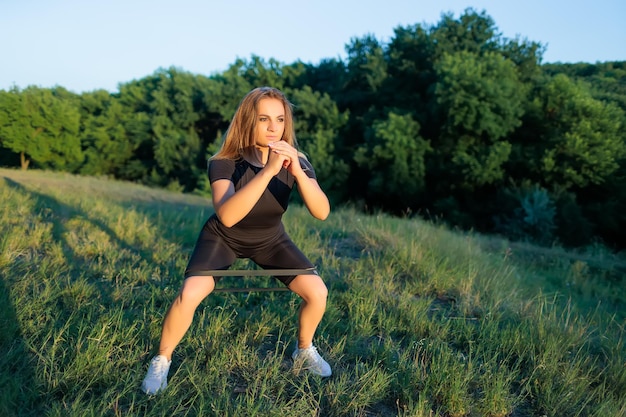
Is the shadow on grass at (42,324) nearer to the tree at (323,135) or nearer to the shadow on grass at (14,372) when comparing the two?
the shadow on grass at (14,372)

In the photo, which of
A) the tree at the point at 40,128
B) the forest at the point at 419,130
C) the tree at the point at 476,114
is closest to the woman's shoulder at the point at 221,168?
the forest at the point at 419,130

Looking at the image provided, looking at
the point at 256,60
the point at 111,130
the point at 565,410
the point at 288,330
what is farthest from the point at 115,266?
the point at 111,130

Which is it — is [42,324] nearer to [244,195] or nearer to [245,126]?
[244,195]

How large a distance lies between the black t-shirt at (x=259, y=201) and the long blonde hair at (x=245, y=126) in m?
0.07

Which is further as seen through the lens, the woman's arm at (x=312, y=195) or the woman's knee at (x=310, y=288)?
the woman's knee at (x=310, y=288)

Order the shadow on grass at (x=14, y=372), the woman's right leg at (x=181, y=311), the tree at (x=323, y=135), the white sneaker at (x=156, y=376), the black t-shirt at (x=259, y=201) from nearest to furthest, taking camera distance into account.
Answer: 1. the shadow on grass at (x=14, y=372)
2. the white sneaker at (x=156, y=376)
3. the woman's right leg at (x=181, y=311)
4. the black t-shirt at (x=259, y=201)
5. the tree at (x=323, y=135)

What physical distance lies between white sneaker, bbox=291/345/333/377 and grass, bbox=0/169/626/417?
6 centimetres

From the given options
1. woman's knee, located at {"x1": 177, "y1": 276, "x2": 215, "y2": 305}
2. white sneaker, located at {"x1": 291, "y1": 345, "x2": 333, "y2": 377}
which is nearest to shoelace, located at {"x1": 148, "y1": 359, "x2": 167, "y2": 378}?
woman's knee, located at {"x1": 177, "y1": 276, "x2": 215, "y2": 305}

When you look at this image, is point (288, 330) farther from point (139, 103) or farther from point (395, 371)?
point (139, 103)

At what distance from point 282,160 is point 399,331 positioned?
1.73 metres

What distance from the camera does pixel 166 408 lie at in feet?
8.10

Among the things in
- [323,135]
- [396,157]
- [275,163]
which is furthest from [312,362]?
[323,135]

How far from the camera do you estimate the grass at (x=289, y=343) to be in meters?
2.62

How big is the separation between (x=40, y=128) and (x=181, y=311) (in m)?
40.7
